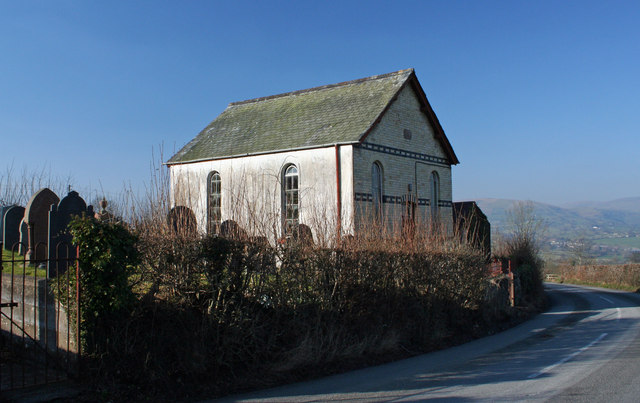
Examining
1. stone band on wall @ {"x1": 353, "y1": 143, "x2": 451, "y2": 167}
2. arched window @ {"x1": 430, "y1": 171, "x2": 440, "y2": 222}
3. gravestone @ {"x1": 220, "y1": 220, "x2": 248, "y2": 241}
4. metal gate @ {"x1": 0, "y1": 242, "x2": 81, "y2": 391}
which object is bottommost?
metal gate @ {"x1": 0, "y1": 242, "x2": 81, "y2": 391}

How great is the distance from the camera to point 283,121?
2581 centimetres

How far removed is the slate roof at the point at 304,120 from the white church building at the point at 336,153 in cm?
6

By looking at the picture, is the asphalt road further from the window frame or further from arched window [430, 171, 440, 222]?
arched window [430, 171, 440, 222]

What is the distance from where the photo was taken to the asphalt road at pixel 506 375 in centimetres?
862

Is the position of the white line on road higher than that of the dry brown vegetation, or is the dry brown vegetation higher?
the dry brown vegetation

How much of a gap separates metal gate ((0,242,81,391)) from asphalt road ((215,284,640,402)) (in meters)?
2.63

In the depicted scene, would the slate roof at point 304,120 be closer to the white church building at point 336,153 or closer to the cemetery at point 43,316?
the white church building at point 336,153

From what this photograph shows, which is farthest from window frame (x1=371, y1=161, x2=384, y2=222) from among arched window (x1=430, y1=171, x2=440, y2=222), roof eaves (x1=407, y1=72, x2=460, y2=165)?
arched window (x1=430, y1=171, x2=440, y2=222)

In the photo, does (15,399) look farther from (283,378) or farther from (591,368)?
(591,368)

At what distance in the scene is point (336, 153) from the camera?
21.9m

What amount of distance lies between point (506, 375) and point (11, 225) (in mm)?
13424

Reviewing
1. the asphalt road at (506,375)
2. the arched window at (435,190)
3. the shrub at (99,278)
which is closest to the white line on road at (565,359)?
the asphalt road at (506,375)

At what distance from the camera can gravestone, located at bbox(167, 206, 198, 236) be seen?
9914 mm

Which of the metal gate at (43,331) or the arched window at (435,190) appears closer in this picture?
the metal gate at (43,331)
